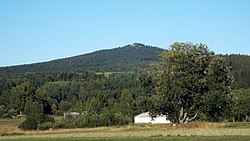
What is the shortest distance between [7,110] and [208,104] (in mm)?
96951

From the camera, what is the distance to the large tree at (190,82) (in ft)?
221

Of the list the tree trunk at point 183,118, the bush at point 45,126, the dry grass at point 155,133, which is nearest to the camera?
the dry grass at point 155,133

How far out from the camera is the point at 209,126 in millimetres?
62344

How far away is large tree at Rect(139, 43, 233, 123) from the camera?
221ft

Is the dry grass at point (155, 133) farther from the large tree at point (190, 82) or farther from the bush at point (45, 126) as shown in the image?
the bush at point (45, 126)

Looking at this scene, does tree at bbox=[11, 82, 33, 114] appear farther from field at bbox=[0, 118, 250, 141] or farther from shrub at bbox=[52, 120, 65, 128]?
field at bbox=[0, 118, 250, 141]

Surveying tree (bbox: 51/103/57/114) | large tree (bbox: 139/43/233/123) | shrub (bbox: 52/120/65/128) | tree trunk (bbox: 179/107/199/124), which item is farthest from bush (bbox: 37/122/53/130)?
tree (bbox: 51/103/57/114)

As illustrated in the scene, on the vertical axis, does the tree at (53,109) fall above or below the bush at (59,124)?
above

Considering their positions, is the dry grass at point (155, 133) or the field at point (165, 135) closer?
the field at point (165, 135)

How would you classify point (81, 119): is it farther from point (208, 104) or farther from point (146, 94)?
point (208, 104)

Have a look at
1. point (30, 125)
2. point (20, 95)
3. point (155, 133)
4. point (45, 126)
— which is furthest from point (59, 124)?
point (20, 95)

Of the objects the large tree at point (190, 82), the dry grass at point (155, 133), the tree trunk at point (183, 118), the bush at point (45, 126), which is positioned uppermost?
the large tree at point (190, 82)

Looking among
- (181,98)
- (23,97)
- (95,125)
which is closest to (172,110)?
(181,98)

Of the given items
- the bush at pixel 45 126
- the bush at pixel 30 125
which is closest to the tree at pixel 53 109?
the bush at pixel 30 125
